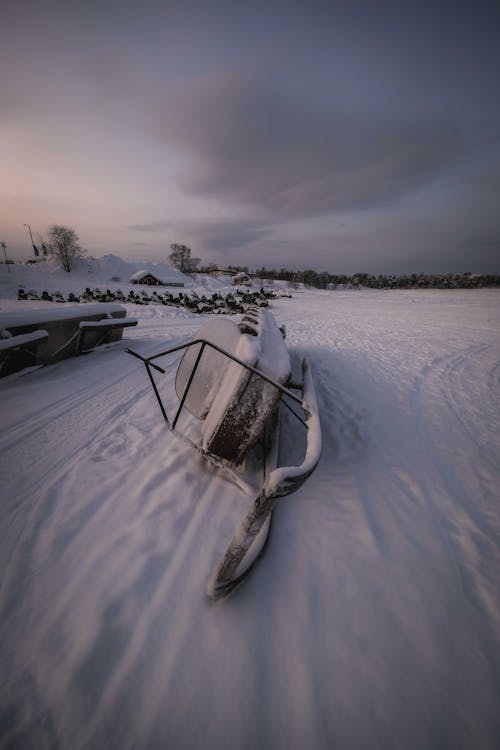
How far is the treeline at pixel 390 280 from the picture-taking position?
5809 centimetres

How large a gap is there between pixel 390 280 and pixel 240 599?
81.6m

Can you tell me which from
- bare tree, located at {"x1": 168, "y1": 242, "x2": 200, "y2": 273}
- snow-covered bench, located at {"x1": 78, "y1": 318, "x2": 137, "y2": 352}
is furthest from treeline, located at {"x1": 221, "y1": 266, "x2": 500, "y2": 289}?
snow-covered bench, located at {"x1": 78, "y1": 318, "x2": 137, "y2": 352}

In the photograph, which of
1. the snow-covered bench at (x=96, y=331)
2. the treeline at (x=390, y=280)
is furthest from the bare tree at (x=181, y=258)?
the snow-covered bench at (x=96, y=331)

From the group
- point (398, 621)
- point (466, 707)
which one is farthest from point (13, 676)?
point (466, 707)

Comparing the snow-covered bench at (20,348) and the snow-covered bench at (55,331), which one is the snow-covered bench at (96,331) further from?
the snow-covered bench at (20,348)

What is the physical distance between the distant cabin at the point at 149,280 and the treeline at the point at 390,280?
2346 cm

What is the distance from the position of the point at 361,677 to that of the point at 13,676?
6.75 feet

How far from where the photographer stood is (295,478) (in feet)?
5.06

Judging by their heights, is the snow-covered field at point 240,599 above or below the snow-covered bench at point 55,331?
below

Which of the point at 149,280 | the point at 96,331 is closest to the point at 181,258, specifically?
the point at 149,280

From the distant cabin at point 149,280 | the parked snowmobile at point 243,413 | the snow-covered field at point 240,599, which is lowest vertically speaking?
the snow-covered field at point 240,599

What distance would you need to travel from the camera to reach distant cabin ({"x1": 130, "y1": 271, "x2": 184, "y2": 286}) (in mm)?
40719

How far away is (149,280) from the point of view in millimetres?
41938

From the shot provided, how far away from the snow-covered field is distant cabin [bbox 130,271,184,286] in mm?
42513
